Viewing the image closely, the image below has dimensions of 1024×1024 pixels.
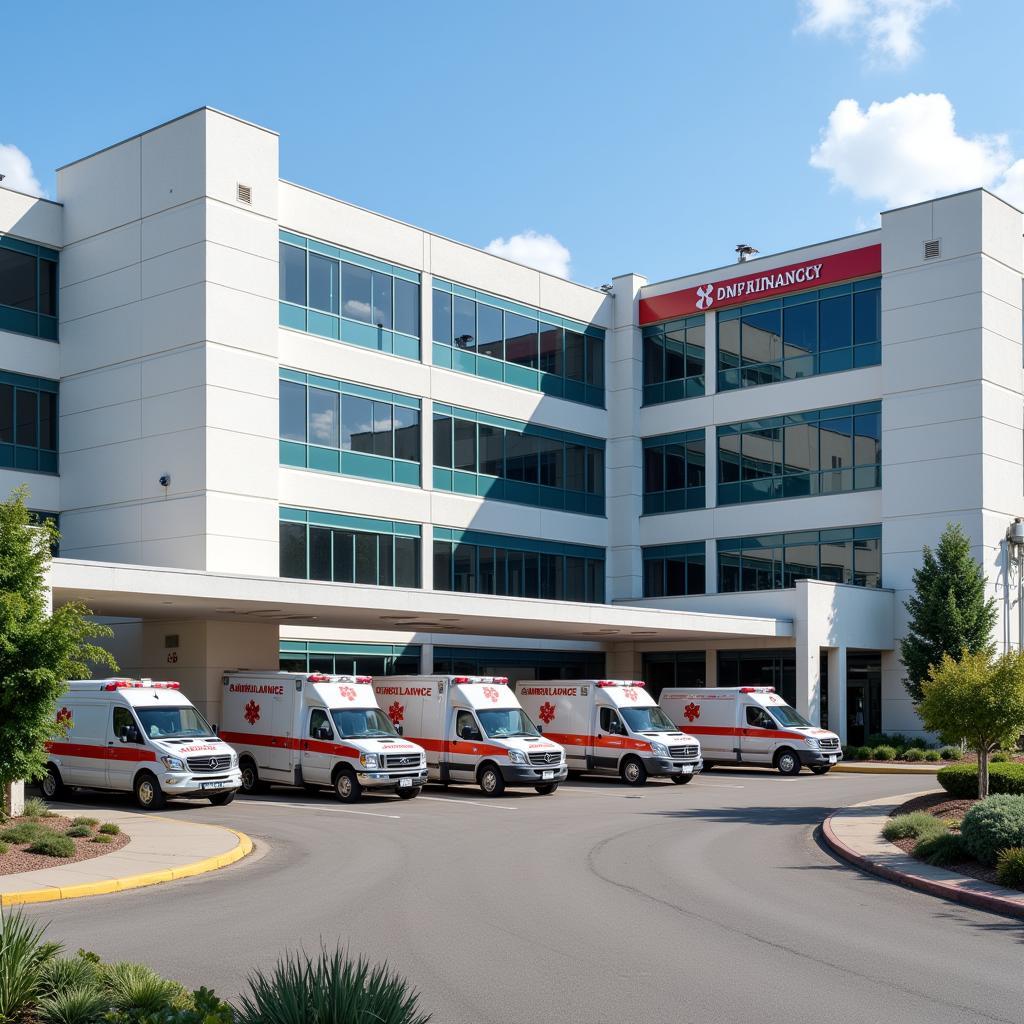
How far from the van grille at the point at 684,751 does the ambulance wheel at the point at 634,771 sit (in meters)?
0.78

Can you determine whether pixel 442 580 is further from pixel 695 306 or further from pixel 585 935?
pixel 585 935

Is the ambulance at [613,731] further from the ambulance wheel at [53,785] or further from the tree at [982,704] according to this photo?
the ambulance wheel at [53,785]

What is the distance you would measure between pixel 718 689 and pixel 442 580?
10112mm

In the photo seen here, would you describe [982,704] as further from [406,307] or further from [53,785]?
[406,307]

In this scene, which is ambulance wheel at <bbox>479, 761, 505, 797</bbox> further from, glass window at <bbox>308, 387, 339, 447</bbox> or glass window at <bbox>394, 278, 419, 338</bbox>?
glass window at <bbox>394, 278, 419, 338</bbox>

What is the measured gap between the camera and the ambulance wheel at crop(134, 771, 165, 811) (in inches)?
944

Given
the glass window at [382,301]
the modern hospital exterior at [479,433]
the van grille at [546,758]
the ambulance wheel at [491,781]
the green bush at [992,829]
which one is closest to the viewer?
the green bush at [992,829]

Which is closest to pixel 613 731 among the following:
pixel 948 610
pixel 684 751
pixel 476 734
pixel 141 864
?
pixel 684 751

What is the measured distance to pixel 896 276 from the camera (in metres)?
41.8

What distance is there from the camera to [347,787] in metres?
26.2

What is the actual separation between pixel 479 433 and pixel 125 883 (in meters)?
28.8

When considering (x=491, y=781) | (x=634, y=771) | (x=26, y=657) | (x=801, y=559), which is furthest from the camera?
(x=801, y=559)

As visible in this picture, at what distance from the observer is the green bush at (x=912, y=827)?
1820 cm

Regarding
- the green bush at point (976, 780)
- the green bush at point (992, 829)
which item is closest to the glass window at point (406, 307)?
the green bush at point (976, 780)
